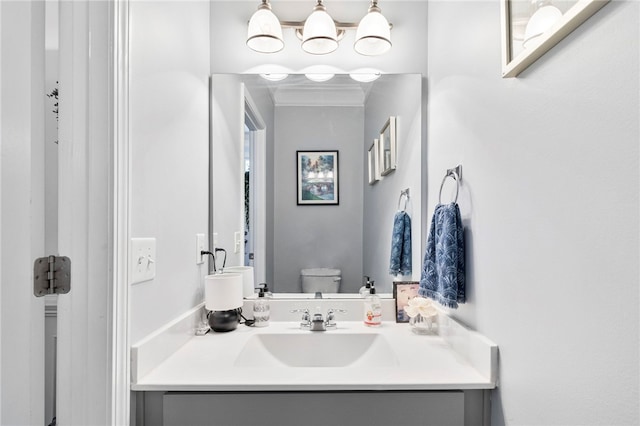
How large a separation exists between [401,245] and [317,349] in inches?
23.0

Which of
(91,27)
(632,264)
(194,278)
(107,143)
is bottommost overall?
(194,278)

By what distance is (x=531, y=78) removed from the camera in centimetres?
80

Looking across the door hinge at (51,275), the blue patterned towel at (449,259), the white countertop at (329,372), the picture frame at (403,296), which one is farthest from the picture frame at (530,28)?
the door hinge at (51,275)

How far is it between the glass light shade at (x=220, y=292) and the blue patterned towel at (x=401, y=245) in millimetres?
695

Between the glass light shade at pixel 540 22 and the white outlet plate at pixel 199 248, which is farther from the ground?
the glass light shade at pixel 540 22

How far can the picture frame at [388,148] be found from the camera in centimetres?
163

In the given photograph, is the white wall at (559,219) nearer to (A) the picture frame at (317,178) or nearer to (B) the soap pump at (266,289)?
(A) the picture frame at (317,178)

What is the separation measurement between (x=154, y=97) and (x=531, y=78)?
3.29 feet

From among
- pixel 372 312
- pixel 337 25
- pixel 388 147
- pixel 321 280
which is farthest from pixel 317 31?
pixel 372 312

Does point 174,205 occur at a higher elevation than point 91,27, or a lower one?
lower

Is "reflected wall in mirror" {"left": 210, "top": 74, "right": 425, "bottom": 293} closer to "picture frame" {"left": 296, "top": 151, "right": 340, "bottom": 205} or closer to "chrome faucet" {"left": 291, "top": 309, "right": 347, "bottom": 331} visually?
"picture frame" {"left": 296, "top": 151, "right": 340, "bottom": 205}

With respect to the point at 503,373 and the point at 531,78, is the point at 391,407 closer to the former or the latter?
the point at 503,373

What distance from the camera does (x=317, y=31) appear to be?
1545 millimetres

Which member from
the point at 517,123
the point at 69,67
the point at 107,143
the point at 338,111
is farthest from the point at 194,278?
the point at 517,123
